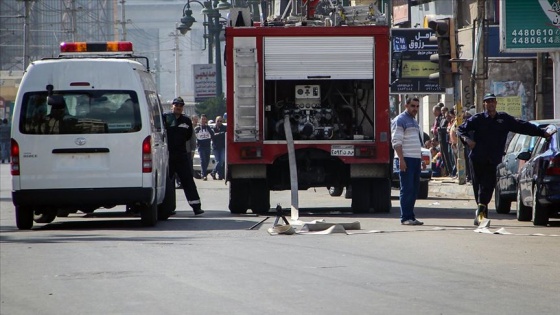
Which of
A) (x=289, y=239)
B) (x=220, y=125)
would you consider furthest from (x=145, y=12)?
(x=289, y=239)

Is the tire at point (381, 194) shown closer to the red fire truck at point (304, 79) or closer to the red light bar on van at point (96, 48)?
the red fire truck at point (304, 79)

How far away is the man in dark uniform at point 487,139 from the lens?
54.4 ft

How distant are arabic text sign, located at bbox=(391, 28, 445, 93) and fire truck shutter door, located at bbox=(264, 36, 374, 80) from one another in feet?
60.5

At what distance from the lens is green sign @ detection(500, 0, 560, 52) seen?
27531mm

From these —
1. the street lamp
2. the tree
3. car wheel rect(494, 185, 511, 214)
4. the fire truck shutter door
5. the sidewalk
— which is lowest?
the sidewalk

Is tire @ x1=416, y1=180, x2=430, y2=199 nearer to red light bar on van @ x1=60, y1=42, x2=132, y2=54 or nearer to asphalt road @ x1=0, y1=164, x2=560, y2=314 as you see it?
asphalt road @ x1=0, y1=164, x2=560, y2=314

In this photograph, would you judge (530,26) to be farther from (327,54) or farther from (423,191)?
(327,54)

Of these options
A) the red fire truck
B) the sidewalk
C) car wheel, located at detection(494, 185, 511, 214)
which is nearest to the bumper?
the red fire truck

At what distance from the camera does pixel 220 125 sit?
37.8 m

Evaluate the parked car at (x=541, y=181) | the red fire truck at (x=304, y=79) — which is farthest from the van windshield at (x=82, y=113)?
the parked car at (x=541, y=181)

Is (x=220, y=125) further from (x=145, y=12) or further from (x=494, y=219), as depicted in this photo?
(x=145, y=12)

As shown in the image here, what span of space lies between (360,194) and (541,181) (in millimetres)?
3617

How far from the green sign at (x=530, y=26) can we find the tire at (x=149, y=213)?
12.8 m

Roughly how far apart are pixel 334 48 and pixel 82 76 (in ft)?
13.9
